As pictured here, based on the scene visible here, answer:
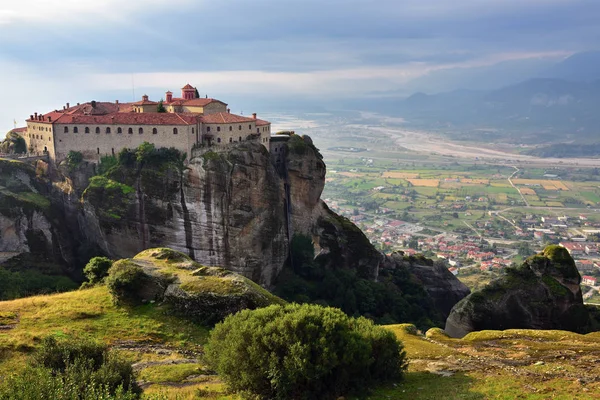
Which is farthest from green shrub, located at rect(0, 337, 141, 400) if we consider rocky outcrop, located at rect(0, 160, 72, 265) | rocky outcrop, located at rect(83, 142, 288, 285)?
rocky outcrop, located at rect(0, 160, 72, 265)

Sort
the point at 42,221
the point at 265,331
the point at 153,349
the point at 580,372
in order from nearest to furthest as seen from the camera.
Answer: the point at 265,331, the point at 580,372, the point at 153,349, the point at 42,221

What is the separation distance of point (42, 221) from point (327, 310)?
48059 millimetres

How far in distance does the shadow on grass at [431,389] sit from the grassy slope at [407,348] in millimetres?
38

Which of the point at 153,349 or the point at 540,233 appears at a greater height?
the point at 153,349

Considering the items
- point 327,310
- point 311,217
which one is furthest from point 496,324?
point 311,217

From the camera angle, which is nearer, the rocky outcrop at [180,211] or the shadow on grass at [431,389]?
the shadow on grass at [431,389]

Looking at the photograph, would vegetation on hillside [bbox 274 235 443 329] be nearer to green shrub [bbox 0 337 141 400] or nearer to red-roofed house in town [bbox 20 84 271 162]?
red-roofed house in town [bbox 20 84 271 162]

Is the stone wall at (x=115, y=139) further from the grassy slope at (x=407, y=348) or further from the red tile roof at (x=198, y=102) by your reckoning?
the grassy slope at (x=407, y=348)

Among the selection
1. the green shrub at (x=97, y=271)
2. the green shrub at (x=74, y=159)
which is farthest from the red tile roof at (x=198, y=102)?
the green shrub at (x=97, y=271)

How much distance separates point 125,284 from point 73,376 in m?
13.3

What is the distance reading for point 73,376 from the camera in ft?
52.5

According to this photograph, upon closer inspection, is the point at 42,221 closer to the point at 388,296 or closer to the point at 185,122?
the point at 185,122

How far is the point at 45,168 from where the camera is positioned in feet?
217

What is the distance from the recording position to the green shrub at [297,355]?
19.4 metres
